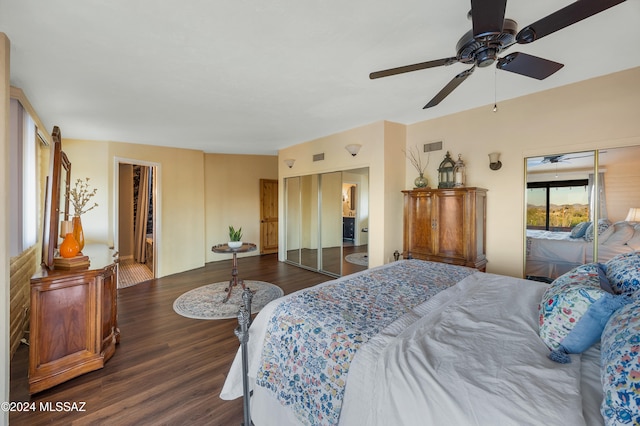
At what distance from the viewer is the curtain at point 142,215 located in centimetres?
635

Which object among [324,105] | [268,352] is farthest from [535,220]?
[268,352]

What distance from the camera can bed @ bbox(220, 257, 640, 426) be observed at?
886 millimetres

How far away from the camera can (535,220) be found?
10.6 feet

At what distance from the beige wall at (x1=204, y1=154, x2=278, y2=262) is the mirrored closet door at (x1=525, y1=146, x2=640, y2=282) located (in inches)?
Result: 225

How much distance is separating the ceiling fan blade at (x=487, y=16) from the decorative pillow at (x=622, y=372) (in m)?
1.31

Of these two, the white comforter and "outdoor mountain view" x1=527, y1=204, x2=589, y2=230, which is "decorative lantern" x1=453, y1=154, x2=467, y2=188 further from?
the white comforter

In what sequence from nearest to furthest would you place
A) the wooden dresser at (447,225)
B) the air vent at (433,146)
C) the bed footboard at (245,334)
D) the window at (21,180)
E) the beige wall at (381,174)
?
the bed footboard at (245,334) < the window at (21,180) < the wooden dresser at (447,225) < the air vent at (433,146) < the beige wall at (381,174)

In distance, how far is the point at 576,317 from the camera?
1.11 m

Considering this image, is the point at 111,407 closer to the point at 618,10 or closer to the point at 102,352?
the point at 102,352

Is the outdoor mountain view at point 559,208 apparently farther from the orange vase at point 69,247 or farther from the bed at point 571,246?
the orange vase at point 69,247

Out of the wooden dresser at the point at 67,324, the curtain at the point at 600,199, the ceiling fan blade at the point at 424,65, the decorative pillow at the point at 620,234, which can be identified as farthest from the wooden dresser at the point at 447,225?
the wooden dresser at the point at 67,324

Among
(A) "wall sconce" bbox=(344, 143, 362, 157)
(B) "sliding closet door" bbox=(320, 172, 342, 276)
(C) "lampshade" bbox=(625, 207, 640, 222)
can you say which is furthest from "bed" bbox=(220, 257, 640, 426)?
(B) "sliding closet door" bbox=(320, 172, 342, 276)

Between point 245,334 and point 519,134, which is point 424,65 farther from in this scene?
point 519,134

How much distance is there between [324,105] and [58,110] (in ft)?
10.6
